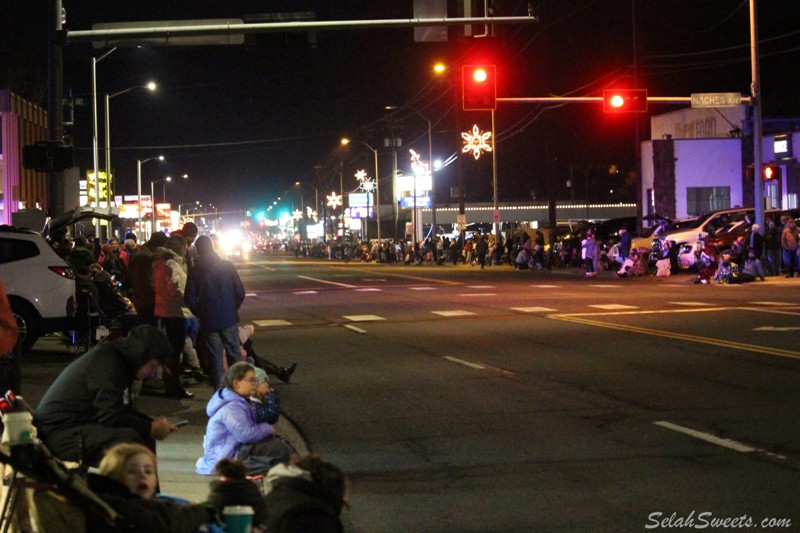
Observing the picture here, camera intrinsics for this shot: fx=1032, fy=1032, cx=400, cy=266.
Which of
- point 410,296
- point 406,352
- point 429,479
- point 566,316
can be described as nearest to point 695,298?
point 566,316

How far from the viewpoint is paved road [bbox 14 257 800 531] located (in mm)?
7449

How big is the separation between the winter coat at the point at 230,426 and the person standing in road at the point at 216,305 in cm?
393

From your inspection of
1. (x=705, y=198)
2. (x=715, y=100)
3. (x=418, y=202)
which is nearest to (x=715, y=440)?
(x=715, y=100)

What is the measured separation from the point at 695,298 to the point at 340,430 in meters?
16.6

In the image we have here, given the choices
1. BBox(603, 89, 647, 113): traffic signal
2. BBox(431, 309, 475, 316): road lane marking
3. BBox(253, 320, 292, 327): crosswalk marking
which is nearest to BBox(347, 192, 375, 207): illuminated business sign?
BBox(603, 89, 647, 113): traffic signal

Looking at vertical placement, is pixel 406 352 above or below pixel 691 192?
below

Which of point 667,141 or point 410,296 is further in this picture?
point 667,141

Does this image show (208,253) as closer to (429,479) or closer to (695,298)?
(429,479)

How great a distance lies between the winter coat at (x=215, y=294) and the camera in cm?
1159

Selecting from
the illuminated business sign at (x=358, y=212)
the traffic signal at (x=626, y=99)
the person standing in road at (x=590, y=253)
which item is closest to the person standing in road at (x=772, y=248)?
the traffic signal at (x=626, y=99)

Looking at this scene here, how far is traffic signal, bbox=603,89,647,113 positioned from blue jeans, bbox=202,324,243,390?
22.1 meters

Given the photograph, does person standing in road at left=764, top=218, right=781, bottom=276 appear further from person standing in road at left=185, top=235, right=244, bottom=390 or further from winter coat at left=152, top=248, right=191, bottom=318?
person standing in road at left=185, top=235, right=244, bottom=390

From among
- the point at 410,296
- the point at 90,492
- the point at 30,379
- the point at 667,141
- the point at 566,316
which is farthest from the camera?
the point at 667,141

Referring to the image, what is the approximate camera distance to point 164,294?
12828 mm
